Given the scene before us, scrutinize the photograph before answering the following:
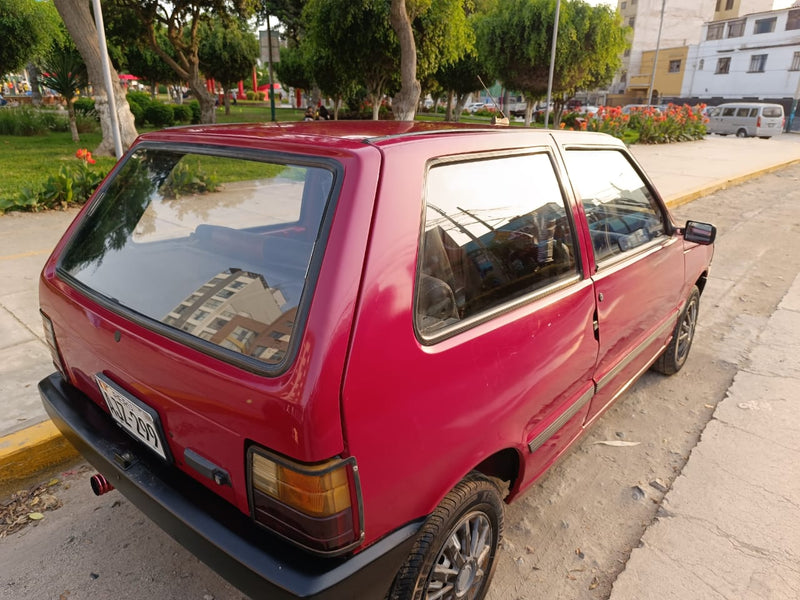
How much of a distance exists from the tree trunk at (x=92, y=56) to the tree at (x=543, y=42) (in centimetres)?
1577

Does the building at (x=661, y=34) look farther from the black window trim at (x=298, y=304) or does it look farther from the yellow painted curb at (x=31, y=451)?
the yellow painted curb at (x=31, y=451)

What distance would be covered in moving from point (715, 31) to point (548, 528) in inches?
2472

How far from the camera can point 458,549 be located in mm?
1786

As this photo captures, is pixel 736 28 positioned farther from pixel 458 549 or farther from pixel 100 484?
pixel 100 484

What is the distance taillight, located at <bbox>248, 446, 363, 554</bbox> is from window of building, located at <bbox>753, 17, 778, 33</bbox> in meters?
59.8

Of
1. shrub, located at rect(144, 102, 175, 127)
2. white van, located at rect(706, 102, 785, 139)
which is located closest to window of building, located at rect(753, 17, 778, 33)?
white van, located at rect(706, 102, 785, 139)

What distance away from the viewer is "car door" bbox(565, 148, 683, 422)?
2430mm

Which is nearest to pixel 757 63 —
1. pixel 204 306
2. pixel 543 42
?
pixel 543 42

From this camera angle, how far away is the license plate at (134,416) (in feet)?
5.60

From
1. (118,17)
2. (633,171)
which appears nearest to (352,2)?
(118,17)

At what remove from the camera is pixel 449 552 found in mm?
1765

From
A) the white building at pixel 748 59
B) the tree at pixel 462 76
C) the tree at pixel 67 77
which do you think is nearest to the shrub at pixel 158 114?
the tree at pixel 67 77

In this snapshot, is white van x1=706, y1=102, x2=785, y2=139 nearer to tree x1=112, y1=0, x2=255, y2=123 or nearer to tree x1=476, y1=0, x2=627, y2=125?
tree x1=476, y1=0, x2=627, y2=125

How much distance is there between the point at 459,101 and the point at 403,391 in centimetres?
3176
